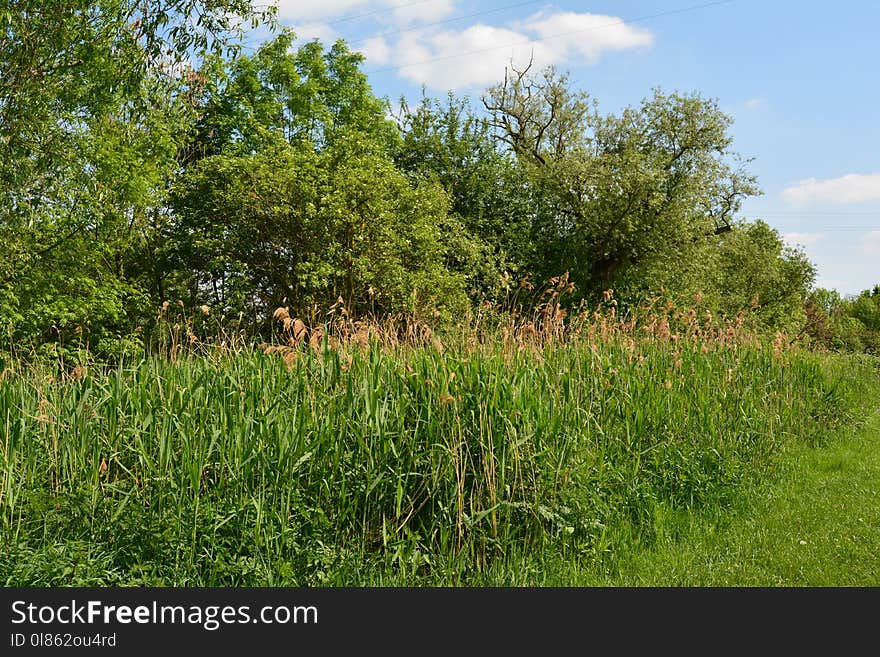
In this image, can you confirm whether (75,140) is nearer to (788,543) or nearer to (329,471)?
(329,471)

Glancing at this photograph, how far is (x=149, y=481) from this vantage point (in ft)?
15.0

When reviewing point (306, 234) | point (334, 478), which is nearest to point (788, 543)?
point (334, 478)

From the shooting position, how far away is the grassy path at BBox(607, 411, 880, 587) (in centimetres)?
507

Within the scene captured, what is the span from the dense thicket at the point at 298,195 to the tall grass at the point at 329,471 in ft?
4.78

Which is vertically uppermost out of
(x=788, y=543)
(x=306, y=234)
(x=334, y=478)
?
(x=306, y=234)

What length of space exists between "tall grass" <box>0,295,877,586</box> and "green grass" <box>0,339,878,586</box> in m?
0.02

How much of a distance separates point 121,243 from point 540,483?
51.9 feet

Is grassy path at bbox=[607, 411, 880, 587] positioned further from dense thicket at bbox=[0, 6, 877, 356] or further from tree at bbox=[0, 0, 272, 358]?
tree at bbox=[0, 0, 272, 358]

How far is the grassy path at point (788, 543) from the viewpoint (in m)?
5.07

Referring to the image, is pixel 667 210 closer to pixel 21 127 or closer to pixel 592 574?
pixel 21 127

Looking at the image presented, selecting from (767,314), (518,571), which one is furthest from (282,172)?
(767,314)

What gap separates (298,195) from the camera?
16.1 m

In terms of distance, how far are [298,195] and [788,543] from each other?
1274 centimetres

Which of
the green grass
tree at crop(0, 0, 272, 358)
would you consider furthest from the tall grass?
tree at crop(0, 0, 272, 358)
